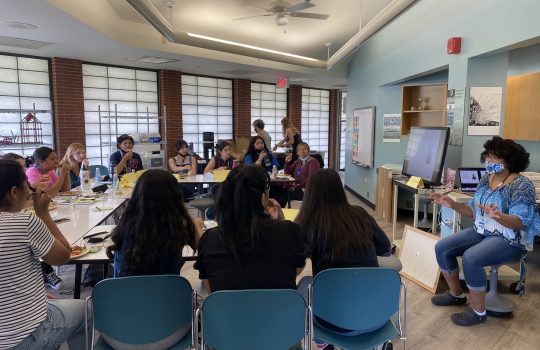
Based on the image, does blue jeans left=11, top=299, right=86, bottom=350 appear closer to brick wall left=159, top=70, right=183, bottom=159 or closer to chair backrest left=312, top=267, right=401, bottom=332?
chair backrest left=312, top=267, right=401, bottom=332

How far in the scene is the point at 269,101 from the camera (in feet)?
34.4

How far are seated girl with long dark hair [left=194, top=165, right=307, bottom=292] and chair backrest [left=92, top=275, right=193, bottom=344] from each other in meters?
0.16

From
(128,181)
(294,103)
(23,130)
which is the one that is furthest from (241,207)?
(294,103)

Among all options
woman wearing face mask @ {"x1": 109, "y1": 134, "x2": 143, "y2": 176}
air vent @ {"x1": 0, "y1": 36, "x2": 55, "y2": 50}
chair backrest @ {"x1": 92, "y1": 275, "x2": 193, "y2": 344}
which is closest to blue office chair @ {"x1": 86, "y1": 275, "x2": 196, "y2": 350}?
chair backrest @ {"x1": 92, "y1": 275, "x2": 193, "y2": 344}

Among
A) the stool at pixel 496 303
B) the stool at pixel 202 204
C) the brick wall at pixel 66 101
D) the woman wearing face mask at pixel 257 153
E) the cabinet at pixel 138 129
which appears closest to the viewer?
the stool at pixel 496 303

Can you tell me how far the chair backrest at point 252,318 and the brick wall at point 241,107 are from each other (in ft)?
27.0

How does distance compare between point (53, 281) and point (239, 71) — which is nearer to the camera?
point (53, 281)

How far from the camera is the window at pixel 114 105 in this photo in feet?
23.8

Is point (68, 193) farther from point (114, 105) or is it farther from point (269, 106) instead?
point (269, 106)

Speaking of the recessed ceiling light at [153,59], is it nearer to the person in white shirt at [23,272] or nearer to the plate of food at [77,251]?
the plate of food at [77,251]

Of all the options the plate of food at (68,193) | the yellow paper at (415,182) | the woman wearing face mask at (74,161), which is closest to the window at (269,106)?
the woman wearing face mask at (74,161)

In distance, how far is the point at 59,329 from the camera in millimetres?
1777

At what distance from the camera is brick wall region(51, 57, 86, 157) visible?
660 centimetres

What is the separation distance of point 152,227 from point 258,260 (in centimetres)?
55
